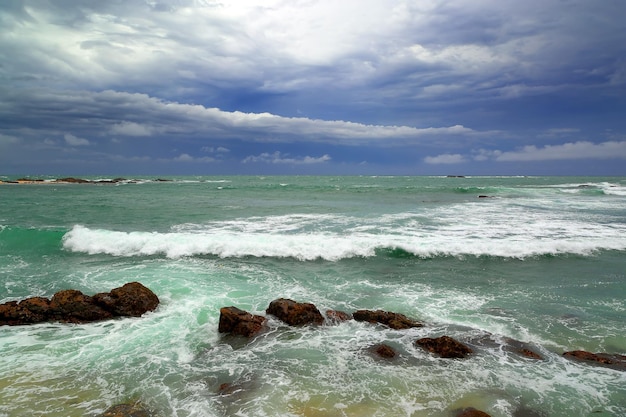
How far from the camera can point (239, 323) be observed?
7.73 meters

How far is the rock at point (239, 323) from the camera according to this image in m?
7.65

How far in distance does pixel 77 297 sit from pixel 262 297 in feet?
13.8

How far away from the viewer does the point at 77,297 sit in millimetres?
8547

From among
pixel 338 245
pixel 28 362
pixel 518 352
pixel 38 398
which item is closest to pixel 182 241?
pixel 338 245

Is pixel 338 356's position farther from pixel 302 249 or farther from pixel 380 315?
pixel 302 249

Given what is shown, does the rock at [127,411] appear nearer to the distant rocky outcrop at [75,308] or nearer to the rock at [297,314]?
the rock at [297,314]

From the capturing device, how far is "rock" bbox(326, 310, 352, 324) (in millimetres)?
8328

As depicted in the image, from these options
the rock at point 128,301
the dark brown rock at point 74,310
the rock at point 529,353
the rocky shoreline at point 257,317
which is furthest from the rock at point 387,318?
the dark brown rock at point 74,310

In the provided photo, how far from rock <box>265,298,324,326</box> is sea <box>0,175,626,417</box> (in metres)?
0.24

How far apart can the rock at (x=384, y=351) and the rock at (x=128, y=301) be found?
5263 millimetres

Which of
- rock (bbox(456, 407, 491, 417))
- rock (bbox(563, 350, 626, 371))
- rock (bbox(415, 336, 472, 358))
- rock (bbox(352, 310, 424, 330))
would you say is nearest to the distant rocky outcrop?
rock (bbox(352, 310, 424, 330))

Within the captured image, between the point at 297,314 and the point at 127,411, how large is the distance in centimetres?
371

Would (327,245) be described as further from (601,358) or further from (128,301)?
(601,358)

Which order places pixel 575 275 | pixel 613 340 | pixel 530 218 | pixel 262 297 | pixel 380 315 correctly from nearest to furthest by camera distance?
pixel 613 340
pixel 380 315
pixel 262 297
pixel 575 275
pixel 530 218
